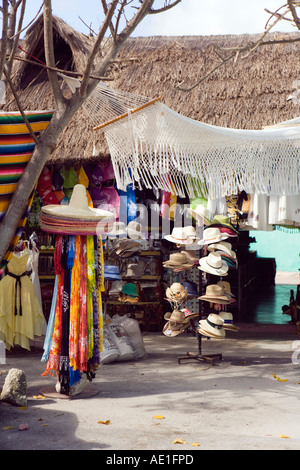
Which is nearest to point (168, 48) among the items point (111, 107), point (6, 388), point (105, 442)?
point (111, 107)

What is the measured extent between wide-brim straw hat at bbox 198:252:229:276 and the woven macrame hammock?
0.65m

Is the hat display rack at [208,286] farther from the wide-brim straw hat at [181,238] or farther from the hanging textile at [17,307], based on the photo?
the hanging textile at [17,307]

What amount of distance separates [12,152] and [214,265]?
2.43 metres

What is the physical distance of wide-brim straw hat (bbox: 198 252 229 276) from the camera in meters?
5.40

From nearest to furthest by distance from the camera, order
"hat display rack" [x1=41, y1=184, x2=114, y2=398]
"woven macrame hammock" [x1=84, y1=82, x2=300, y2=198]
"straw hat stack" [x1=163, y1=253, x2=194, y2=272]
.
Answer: "hat display rack" [x1=41, y1=184, x2=114, y2=398], "woven macrame hammock" [x1=84, y1=82, x2=300, y2=198], "straw hat stack" [x1=163, y1=253, x2=194, y2=272]

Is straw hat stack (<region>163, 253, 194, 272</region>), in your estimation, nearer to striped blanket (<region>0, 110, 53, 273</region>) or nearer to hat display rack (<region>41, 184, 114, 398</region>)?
hat display rack (<region>41, 184, 114, 398</region>)

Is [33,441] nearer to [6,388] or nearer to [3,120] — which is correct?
[6,388]

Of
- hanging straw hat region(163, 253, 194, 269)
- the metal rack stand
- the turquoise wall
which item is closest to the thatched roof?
hanging straw hat region(163, 253, 194, 269)

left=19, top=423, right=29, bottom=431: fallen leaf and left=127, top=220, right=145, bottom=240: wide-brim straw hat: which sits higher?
→ left=127, top=220, right=145, bottom=240: wide-brim straw hat

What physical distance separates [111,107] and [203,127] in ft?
3.04

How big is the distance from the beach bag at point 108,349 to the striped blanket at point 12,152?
1.87 m

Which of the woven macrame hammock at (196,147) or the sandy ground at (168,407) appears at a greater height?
the woven macrame hammock at (196,147)

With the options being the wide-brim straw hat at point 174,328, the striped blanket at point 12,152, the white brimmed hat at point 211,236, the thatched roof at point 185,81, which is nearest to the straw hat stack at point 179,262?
the white brimmed hat at point 211,236

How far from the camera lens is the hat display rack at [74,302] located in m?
4.30
